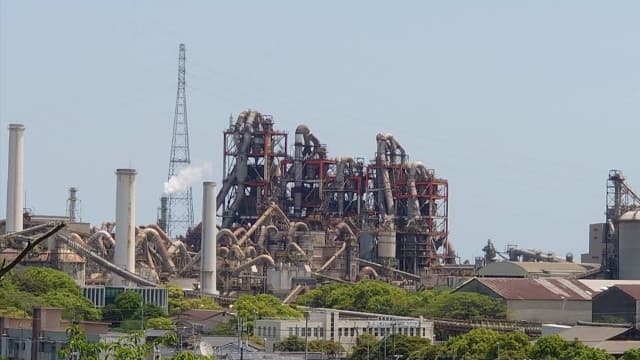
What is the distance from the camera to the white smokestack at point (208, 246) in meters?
114

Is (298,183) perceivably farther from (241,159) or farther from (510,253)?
(510,253)

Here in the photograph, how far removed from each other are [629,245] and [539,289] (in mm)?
10396

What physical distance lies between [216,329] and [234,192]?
161ft

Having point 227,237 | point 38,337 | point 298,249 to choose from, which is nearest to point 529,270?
point 298,249

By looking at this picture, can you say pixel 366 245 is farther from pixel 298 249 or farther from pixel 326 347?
pixel 326 347

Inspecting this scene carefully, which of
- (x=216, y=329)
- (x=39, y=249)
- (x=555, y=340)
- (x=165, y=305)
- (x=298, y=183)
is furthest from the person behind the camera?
(x=298, y=183)

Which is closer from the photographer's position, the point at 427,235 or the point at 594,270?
the point at 594,270

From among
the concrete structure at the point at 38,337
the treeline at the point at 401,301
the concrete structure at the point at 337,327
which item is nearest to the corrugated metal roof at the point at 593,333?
the concrete structure at the point at 337,327

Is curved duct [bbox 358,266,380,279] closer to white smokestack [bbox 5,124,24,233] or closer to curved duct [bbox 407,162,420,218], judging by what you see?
curved duct [bbox 407,162,420,218]

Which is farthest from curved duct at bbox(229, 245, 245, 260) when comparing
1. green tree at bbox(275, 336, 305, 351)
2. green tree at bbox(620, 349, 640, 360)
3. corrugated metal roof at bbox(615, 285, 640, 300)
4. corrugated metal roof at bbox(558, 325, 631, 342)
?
green tree at bbox(620, 349, 640, 360)

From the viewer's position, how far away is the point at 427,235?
132 m

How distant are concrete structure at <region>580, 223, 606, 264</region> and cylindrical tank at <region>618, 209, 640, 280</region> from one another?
11932 mm

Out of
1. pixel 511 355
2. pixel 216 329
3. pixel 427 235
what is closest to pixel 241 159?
pixel 427 235

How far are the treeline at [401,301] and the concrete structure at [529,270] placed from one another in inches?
234
